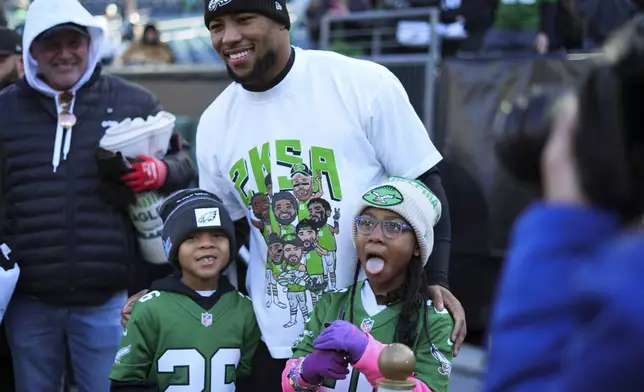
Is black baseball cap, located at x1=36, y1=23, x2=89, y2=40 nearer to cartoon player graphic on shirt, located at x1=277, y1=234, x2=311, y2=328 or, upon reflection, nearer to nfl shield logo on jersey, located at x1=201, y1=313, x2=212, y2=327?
nfl shield logo on jersey, located at x1=201, y1=313, x2=212, y2=327

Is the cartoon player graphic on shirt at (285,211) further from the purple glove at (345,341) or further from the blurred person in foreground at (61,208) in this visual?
the blurred person in foreground at (61,208)

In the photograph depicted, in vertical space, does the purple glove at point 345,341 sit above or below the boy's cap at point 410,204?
below

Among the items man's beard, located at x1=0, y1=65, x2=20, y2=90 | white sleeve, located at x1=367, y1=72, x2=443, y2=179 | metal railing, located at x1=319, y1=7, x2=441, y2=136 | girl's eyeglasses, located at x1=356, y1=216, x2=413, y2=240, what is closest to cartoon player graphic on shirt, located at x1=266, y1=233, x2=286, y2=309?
girl's eyeglasses, located at x1=356, y1=216, x2=413, y2=240

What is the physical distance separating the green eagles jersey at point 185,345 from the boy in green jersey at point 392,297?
0.45 m

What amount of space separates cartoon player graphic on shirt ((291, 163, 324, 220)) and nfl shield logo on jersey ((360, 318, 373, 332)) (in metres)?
0.40

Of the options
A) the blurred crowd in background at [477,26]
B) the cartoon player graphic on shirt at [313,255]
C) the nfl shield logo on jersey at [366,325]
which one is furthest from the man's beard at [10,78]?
the nfl shield logo on jersey at [366,325]

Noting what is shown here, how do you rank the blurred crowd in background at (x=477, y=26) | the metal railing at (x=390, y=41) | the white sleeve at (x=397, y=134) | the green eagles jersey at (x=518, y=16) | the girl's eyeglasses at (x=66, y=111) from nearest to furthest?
the white sleeve at (x=397, y=134) < the girl's eyeglasses at (x=66, y=111) < the blurred crowd in background at (x=477, y=26) < the metal railing at (x=390, y=41) < the green eagles jersey at (x=518, y=16)

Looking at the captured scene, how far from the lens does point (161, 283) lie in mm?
3514

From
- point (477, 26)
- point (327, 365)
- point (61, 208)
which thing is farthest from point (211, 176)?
point (477, 26)

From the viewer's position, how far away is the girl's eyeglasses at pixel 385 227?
9.84 ft

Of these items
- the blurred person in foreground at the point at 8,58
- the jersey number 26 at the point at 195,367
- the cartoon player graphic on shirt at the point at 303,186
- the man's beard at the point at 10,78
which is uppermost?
the blurred person in foreground at the point at 8,58

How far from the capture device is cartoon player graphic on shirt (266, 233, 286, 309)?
323 centimetres

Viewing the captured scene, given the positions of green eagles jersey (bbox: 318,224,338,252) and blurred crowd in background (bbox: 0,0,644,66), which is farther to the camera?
blurred crowd in background (bbox: 0,0,644,66)

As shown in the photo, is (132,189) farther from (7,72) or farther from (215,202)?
(7,72)
